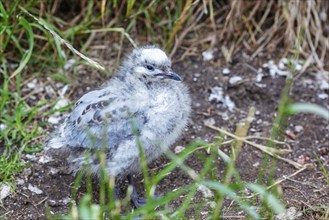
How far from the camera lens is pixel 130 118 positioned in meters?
3.45

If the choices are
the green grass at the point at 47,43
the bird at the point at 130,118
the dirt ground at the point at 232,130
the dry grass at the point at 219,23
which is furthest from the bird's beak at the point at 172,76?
the dry grass at the point at 219,23

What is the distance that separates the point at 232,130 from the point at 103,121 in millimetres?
1166

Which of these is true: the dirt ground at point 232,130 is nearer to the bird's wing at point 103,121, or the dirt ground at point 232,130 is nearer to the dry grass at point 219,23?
the dry grass at point 219,23

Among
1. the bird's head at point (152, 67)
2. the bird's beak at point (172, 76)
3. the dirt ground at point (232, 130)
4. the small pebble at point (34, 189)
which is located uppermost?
the bird's head at point (152, 67)

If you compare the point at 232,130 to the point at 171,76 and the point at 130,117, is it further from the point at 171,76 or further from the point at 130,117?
the point at 130,117

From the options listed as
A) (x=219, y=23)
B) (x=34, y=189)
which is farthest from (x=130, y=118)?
(x=219, y=23)

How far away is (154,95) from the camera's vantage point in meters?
3.67

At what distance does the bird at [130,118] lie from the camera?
3.53 m

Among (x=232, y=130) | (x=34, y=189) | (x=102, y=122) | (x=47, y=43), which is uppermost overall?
(x=102, y=122)

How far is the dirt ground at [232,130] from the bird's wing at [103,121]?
1.28 feet

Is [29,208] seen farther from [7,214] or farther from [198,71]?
[198,71]

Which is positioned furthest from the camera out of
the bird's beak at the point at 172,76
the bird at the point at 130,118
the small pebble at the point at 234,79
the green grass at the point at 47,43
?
the small pebble at the point at 234,79

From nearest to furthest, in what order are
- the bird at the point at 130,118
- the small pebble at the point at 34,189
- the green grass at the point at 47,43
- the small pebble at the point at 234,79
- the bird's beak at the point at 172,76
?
the bird at the point at 130,118 < the bird's beak at the point at 172,76 < the small pebble at the point at 34,189 < the green grass at the point at 47,43 < the small pebble at the point at 234,79

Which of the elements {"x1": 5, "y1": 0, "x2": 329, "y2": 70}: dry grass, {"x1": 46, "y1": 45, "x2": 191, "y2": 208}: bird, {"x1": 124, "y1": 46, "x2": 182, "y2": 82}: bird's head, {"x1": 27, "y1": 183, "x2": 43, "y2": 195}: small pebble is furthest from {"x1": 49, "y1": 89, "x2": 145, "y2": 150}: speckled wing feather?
{"x1": 5, "y1": 0, "x2": 329, "y2": 70}: dry grass
